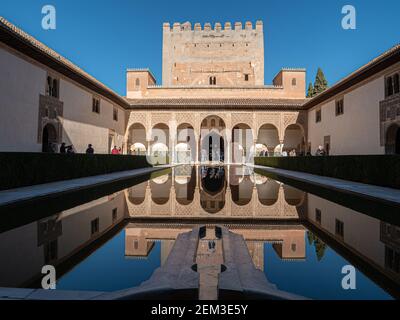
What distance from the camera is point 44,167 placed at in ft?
29.3

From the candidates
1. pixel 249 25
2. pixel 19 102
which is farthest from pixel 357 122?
pixel 249 25

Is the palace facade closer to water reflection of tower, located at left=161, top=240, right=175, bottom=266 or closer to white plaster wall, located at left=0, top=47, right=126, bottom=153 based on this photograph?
white plaster wall, located at left=0, top=47, right=126, bottom=153

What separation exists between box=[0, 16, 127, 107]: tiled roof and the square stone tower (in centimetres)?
1809

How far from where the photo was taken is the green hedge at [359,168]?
818cm

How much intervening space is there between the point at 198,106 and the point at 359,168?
17.2m

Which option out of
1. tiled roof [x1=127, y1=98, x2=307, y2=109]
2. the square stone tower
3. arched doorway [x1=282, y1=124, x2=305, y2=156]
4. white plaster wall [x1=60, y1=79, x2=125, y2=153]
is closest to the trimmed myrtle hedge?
white plaster wall [x1=60, y1=79, x2=125, y2=153]

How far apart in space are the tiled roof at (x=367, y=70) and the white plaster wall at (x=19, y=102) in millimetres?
14651

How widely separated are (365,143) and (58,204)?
1458cm

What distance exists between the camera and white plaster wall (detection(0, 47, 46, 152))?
10391mm

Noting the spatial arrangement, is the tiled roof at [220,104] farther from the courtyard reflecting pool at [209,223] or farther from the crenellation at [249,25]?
the courtyard reflecting pool at [209,223]

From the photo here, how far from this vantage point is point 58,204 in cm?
582

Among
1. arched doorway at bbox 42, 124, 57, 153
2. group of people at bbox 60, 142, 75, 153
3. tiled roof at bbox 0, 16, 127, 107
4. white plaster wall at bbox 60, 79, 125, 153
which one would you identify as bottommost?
group of people at bbox 60, 142, 75, 153

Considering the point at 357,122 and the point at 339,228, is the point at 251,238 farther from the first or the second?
the point at 357,122

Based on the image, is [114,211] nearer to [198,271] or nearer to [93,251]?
[93,251]
